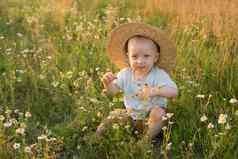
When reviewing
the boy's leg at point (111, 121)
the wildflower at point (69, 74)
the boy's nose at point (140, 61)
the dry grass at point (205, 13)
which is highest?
the dry grass at point (205, 13)

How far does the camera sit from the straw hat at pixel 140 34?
3875 mm

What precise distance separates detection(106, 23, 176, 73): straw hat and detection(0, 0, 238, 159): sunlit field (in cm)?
29

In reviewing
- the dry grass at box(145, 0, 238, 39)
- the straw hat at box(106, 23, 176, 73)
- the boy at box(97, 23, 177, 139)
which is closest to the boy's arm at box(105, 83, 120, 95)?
the boy at box(97, 23, 177, 139)

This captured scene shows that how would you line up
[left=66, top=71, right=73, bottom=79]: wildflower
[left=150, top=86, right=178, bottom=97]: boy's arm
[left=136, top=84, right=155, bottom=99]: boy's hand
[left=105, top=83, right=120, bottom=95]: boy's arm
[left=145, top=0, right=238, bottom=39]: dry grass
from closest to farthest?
1. [left=136, top=84, right=155, bottom=99]: boy's hand
2. [left=150, top=86, right=178, bottom=97]: boy's arm
3. [left=105, top=83, right=120, bottom=95]: boy's arm
4. [left=66, top=71, right=73, bottom=79]: wildflower
5. [left=145, top=0, right=238, bottom=39]: dry grass

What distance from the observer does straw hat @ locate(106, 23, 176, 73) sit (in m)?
3.88

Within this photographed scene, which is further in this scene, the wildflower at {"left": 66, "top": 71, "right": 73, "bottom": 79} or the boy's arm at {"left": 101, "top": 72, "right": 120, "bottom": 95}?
the wildflower at {"left": 66, "top": 71, "right": 73, "bottom": 79}

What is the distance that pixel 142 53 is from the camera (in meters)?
3.90

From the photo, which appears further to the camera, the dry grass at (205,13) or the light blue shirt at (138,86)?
the dry grass at (205,13)

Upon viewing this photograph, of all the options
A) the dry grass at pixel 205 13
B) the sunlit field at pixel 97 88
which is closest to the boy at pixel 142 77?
the sunlit field at pixel 97 88

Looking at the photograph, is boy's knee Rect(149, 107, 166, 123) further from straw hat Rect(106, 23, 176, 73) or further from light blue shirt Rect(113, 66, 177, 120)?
straw hat Rect(106, 23, 176, 73)

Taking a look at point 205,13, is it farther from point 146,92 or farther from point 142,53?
point 146,92

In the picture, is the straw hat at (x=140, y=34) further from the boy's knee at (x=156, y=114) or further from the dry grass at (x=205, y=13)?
the dry grass at (x=205, y=13)

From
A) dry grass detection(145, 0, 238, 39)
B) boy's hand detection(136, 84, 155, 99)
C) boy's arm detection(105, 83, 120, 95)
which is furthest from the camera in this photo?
Answer: dry grass detection(145, 0, 238, 39)

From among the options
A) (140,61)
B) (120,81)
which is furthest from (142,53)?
(120,81)
